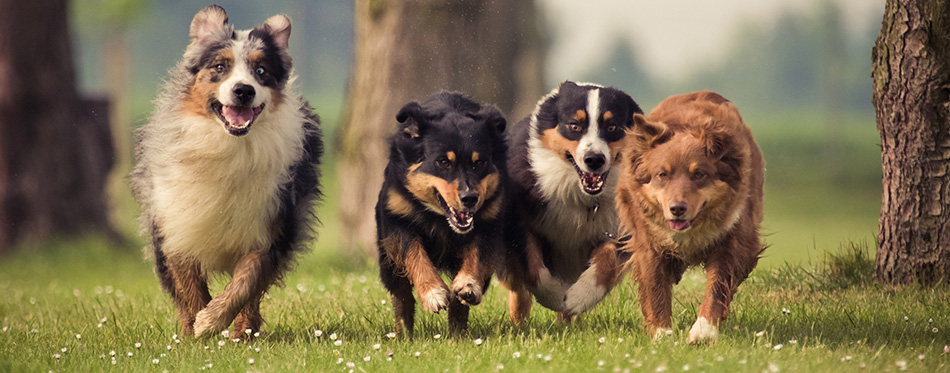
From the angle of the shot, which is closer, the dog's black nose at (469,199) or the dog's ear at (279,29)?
the dog's black nose at (469,199)

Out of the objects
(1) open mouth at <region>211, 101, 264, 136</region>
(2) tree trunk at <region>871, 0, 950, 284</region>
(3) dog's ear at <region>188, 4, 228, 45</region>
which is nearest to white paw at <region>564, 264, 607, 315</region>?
(1) open mouth at <region>211, 101, 264, 136</region>

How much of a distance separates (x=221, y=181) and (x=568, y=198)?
213cm

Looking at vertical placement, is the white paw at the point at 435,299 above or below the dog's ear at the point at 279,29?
below

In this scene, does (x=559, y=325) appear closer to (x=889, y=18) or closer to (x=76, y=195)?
(x=889, y=18)

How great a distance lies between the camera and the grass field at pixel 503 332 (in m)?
4.83

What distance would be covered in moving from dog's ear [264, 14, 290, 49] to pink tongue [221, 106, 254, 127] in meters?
0.50

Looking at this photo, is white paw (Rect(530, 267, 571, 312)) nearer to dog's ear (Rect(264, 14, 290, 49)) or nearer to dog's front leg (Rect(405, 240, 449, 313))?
dog's front leg (Rect(405, 240, 449, 313))

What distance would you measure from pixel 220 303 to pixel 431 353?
135 centimetres

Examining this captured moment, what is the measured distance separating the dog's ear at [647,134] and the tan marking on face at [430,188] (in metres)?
1.03

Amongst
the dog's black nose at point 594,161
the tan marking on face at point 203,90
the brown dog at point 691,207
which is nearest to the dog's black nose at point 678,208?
the brown dog at point 691,207

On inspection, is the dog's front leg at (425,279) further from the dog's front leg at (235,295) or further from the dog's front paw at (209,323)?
the dog's front paw at (209,323)

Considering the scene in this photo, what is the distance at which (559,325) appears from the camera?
6059 mm

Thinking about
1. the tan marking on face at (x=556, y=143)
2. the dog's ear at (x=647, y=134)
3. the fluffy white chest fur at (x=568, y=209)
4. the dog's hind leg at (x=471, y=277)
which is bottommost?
the dog's hind leg at (x=471, y=277)

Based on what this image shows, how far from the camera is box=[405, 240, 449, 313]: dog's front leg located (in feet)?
17.0
